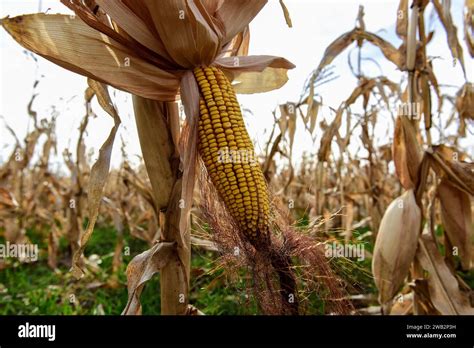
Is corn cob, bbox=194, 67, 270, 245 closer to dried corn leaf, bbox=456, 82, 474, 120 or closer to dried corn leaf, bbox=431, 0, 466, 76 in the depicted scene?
dried corn leaf, bbox=431, 0, 466, 76

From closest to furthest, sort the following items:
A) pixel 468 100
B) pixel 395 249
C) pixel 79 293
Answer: pixel 395 249 → pixel 468 100 → pixel 79 293

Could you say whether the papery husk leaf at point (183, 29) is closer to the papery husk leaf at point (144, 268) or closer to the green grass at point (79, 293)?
the papery husk leaf at point (144, 268)

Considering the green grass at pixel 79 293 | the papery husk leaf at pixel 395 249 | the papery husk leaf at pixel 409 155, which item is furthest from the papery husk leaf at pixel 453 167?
the green grass at pixel 79 293

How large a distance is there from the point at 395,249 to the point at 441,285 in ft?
0.83

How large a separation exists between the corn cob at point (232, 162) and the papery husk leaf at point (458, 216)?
4.16 feet

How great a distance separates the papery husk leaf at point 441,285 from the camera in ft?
5.45

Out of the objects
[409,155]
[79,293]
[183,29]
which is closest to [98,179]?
[183,29]

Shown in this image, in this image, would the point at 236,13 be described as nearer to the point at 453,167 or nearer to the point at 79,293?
the point at 453,167

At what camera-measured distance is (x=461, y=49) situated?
202cm

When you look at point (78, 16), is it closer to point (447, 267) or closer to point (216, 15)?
point (216, 15)

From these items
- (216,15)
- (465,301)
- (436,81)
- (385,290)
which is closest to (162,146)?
(216,15)

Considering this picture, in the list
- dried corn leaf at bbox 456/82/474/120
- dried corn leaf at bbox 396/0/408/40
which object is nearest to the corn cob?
dried corn leaf at bbox 396/0/408/40

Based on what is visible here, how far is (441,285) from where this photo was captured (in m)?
1.71

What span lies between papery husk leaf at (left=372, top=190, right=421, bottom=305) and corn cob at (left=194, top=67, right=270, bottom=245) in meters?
0.96
